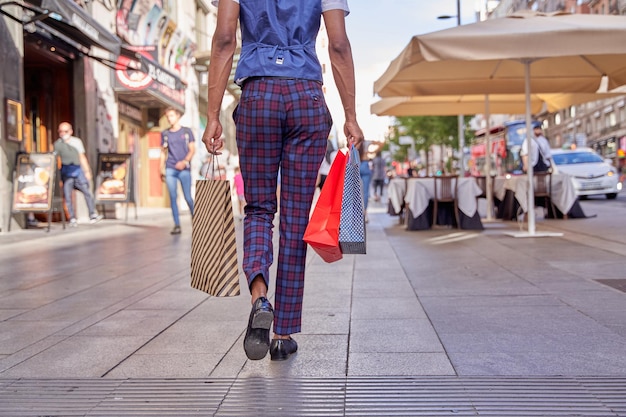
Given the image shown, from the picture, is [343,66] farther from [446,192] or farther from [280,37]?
[446,192]

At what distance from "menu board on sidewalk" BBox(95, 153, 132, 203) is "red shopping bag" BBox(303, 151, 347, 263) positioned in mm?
12519

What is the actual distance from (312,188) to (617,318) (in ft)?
6.59

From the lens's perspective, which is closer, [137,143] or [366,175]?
[366,175]

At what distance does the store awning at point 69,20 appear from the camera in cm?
980

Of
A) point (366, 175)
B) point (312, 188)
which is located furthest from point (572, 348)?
point (366, 175)

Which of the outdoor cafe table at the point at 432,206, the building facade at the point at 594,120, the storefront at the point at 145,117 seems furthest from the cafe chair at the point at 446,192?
the building facade at the point at 594,120

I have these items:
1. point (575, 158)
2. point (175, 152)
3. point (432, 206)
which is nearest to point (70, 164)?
point (175, 152)

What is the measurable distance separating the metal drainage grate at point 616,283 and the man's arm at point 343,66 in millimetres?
2732

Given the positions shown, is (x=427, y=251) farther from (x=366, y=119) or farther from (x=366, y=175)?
(x=366, y=119)

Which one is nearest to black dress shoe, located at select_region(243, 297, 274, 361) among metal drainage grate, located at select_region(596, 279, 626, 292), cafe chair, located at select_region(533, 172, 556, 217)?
metal drainage grate, located at select_region(596, 279, 626, 292)

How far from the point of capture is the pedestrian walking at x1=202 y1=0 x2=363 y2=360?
3.25m

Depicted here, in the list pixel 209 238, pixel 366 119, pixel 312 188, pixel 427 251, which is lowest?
pixel 427 251

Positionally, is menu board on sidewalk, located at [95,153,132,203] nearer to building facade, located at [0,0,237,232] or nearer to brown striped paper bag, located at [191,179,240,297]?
building facade, located at [0,0,237,232]

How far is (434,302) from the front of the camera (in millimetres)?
4918
